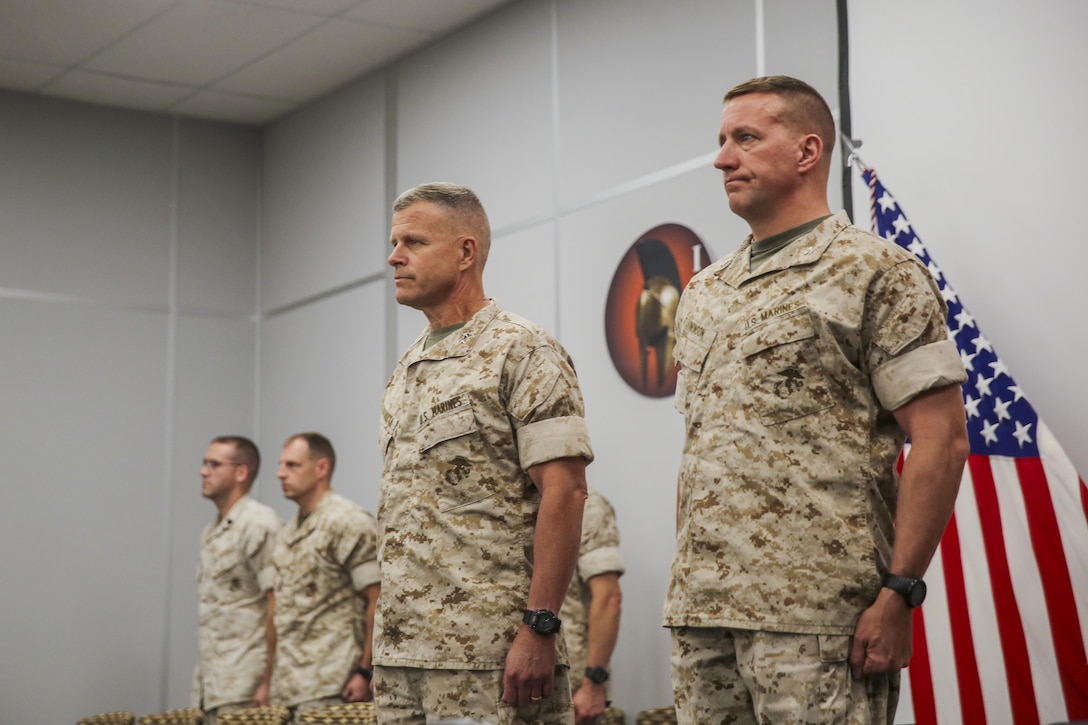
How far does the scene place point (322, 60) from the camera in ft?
23.5

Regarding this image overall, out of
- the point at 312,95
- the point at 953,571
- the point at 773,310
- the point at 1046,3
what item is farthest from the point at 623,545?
the point at 312,95

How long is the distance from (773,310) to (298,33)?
5.13 meters

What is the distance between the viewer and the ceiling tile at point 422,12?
20.9 ft

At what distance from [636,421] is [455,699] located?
2.88m

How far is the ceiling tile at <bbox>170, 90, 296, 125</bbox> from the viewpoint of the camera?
7.81m

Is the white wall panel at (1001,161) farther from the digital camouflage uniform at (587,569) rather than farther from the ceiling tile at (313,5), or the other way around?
the ceiling tile at (313,5)

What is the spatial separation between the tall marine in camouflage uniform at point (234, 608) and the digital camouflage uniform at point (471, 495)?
3.35 m

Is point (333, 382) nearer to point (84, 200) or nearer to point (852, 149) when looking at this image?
point (84, 200)

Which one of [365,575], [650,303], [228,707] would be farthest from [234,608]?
[650,303]

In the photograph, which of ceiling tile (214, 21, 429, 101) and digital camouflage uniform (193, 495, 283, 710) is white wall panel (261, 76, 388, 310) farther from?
digital camouflage uniform (193, 495, 283, 710)

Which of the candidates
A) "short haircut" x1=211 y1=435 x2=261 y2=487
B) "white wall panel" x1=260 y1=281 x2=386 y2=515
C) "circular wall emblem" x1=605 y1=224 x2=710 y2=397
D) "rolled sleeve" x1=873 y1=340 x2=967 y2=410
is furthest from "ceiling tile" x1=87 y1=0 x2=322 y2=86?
"rolled sleeve" x1=873 y1=340 x2=967 y2=410

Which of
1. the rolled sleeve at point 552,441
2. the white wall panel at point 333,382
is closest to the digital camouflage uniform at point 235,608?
the white wall panel at point 333,382

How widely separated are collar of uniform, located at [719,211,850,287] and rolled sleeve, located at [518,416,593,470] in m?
0.44

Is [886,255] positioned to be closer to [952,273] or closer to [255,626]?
[952,273]
